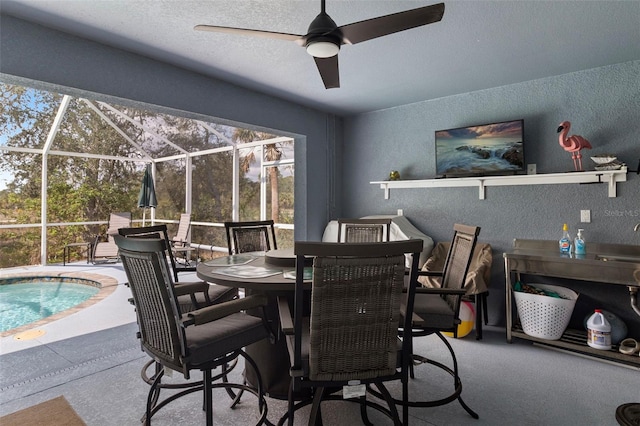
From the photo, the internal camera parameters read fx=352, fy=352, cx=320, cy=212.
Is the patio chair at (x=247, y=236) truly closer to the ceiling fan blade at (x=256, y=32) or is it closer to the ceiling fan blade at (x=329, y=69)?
the ceiling fan blade at (x=329, y=69)

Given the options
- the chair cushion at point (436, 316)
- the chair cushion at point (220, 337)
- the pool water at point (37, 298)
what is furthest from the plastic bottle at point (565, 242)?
the pool water at point (37, 298)

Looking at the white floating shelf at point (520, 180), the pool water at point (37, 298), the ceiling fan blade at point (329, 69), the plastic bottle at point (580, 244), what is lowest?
the pool water at point (37, 298)

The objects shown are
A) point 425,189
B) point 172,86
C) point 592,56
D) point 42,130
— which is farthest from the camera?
point 42,130

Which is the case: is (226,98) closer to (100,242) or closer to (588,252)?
(588,252)

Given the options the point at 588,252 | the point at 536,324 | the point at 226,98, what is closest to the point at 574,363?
the point at 536,324

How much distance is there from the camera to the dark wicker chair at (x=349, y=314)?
1.36 meters

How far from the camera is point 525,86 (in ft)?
12.2

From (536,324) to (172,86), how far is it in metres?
3.93

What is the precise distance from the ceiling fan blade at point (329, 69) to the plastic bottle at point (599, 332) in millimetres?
2874

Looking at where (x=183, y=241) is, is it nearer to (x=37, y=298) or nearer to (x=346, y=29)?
(x=37, y=298)

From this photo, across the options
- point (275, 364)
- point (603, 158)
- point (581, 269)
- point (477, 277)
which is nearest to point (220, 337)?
point (275, 364)

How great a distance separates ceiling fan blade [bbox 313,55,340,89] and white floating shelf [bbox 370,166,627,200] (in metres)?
2.17

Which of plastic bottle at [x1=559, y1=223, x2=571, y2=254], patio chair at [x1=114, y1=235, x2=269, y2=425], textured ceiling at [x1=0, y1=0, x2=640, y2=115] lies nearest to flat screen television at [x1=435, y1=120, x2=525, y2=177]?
textured ceiling at [x1=0, y1=0, x2=640, y2=115]

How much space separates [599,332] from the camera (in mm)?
2881
